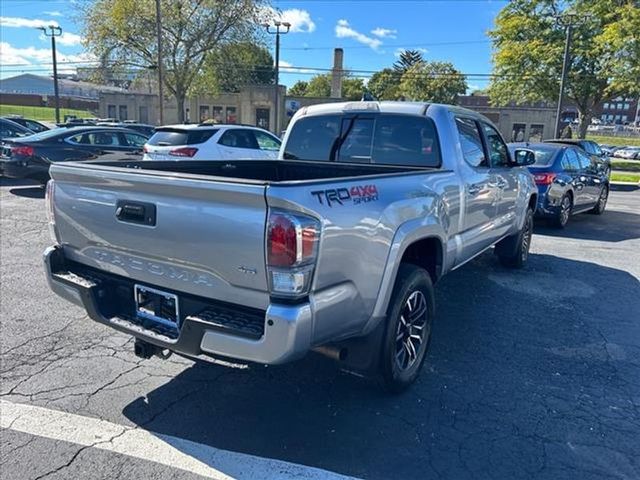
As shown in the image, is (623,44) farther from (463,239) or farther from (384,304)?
(384,304)

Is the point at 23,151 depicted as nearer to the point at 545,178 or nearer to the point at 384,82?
the point at 545,178

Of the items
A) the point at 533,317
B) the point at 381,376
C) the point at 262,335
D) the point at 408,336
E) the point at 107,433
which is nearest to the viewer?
the point at 262,335

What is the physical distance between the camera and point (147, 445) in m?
2.89

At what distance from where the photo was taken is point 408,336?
3.56 meters

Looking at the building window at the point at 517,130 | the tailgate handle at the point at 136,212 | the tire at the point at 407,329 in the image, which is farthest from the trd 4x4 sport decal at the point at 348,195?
the building window at the point at 517,130

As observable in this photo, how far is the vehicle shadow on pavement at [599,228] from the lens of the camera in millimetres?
9461

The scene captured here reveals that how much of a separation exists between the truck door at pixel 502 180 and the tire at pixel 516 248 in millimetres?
432

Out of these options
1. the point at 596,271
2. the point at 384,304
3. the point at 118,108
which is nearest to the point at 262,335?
the point at 384,304

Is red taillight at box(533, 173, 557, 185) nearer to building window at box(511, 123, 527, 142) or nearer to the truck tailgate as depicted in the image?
the truck tailgate

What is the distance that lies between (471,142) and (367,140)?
107cm

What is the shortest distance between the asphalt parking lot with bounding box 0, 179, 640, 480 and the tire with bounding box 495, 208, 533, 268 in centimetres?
142

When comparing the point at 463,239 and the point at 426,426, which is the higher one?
the point at 463,239

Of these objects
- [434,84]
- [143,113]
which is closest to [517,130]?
[434,84]

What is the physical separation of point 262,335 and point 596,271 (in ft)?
19.8
